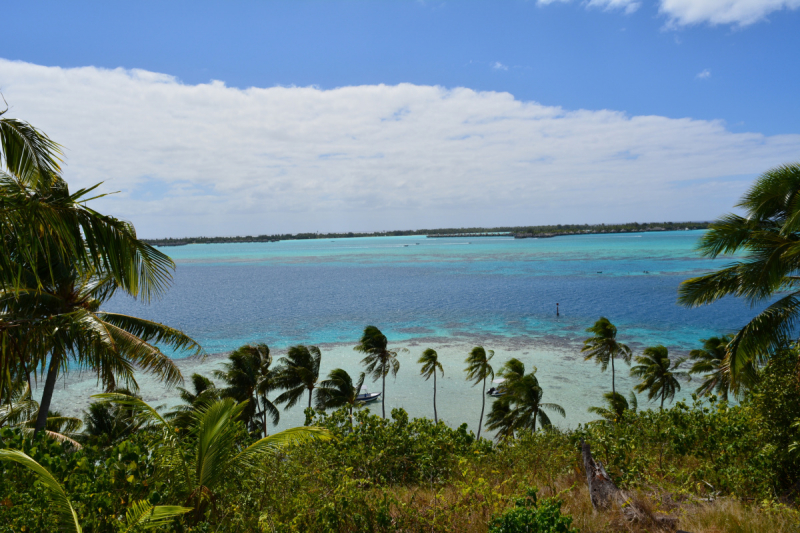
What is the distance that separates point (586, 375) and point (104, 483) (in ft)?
123

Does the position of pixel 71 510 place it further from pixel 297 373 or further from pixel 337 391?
pixel 297 373

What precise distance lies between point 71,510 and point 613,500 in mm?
7913

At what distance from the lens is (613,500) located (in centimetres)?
747

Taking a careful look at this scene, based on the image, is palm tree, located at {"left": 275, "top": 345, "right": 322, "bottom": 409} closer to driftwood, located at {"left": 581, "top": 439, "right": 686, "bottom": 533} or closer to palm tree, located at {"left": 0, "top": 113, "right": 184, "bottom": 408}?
palm tree, located at {"left": 0, "top": 113, "right": 184, "bottom": 408}

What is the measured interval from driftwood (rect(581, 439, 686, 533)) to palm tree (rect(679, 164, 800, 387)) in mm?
4148

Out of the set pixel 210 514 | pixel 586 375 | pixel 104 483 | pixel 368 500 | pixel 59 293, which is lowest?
pixel 586 375

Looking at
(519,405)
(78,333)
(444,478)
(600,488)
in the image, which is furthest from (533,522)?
(519,405)

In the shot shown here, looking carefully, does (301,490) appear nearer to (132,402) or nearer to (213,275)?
(132,402)

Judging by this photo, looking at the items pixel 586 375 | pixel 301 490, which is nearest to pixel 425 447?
pixel 301 490

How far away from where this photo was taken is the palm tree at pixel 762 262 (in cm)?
872

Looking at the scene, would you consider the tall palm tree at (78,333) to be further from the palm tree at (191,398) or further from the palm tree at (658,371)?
the palm tree at (658,371)

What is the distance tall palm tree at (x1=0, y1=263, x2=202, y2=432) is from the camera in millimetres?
7305

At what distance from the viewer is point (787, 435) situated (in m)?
7.91

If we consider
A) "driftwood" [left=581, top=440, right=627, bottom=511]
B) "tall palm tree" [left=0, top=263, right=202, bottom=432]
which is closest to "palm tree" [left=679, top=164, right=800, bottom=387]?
"driftwood" [left=581, top=440, right=627, bottom=511]
